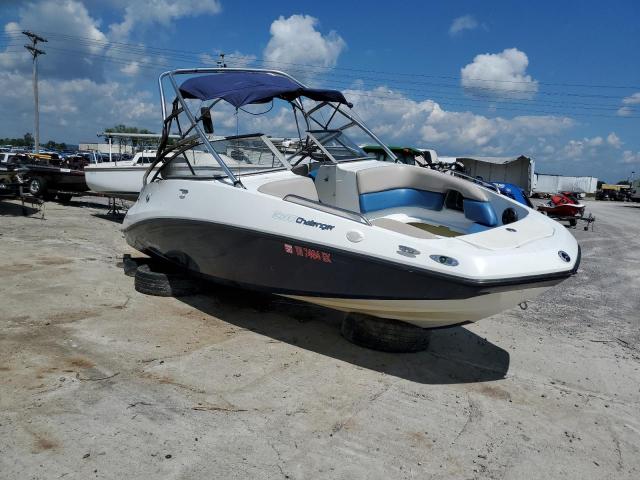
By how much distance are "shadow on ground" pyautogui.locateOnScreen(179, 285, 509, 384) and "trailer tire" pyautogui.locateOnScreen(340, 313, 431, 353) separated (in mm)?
60

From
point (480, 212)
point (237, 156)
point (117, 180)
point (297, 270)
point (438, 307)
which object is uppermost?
point (237, 156)

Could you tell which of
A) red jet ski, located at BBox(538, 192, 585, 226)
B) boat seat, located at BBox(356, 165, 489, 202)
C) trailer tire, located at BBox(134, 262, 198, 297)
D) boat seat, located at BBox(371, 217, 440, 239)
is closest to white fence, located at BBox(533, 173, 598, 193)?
red jet ski, located at BBox(538, 192, 585, 226)

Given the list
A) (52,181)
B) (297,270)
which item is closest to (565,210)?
(297,270)

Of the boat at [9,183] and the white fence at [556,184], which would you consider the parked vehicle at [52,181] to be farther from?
the white fence at [556,184]

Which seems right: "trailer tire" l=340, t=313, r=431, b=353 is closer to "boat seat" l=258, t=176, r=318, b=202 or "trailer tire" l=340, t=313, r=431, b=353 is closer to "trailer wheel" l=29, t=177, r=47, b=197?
"boat seat" l=258, t=176, r=318, b=202

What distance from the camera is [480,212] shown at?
16.8ft

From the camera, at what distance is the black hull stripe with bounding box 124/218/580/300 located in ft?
11.2

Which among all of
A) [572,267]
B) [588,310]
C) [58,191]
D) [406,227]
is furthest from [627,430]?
[58,191]

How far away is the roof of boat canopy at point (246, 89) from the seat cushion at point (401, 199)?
1.13 metres

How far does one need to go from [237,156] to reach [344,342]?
2294mm

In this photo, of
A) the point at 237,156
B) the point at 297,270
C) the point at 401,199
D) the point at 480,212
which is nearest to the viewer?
the point at 297,270

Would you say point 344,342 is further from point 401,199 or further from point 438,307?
point 401,199

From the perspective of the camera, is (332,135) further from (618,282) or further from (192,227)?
(618,282)

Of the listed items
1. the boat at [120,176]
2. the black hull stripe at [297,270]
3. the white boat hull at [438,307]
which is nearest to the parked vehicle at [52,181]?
the boat at [120,176]
